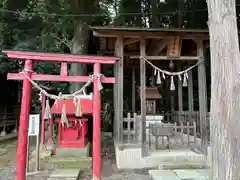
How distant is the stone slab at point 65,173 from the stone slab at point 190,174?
8.72ft

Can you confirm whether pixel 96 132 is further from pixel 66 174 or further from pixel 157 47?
pixel 157 47

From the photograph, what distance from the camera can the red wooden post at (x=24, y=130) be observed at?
182 inches

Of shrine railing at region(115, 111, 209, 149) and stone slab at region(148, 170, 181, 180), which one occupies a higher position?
shrine railing at region(115, 111, 209, 149)

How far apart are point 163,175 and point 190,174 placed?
695mm

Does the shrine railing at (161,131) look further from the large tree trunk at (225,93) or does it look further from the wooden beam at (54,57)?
the large tree trunk at (225,93)

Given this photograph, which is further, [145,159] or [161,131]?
[161,131]

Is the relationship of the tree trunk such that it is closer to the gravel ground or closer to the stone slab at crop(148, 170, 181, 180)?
the gravel ground

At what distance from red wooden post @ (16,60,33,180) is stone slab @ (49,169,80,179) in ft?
3.63

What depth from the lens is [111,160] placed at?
7.63 meters

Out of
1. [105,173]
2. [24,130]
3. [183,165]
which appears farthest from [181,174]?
[24,130]

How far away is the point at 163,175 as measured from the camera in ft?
18.0

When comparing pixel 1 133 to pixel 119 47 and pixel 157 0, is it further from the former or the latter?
pixel 157 0

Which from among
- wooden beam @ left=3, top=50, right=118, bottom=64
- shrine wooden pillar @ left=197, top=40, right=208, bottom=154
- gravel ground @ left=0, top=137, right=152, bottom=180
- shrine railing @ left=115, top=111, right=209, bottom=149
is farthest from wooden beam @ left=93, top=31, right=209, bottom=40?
gravel ground @ left=0, top=137, right=152, bottom=180

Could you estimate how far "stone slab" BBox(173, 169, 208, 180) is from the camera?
17.1 ft
